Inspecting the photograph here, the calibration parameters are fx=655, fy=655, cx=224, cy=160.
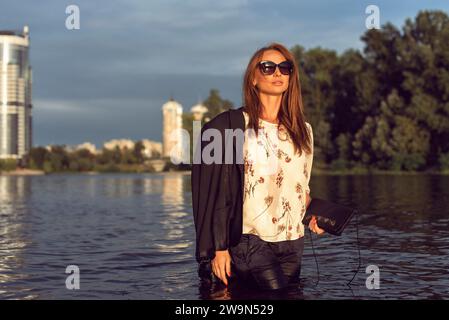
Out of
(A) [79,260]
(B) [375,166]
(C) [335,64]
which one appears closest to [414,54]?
(B) [375,166]

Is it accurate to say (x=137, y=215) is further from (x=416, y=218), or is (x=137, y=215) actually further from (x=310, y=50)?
(x=310, y=50)

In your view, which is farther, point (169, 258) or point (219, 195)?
point (169, 258)

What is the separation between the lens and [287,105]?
5684mm

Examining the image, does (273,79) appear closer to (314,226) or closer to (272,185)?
(272,185)

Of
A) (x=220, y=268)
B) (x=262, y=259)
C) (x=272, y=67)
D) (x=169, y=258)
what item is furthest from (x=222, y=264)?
(x=169, y=258)

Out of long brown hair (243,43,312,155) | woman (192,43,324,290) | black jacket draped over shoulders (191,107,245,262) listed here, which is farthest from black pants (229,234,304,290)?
long brown hair (243,43,312,155)

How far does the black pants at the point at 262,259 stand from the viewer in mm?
5480

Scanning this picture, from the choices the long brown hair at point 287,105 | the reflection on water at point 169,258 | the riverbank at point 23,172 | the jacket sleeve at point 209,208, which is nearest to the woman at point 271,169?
the long brown hair at point 287,105

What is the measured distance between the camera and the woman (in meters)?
5.48

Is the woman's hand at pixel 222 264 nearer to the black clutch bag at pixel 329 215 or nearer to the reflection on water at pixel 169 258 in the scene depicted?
the reflection on water at pixel 169 258

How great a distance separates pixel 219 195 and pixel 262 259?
69 centimetres

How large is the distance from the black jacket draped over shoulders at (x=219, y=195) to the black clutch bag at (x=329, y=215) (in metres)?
0.77

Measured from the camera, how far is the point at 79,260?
957 centimetres
